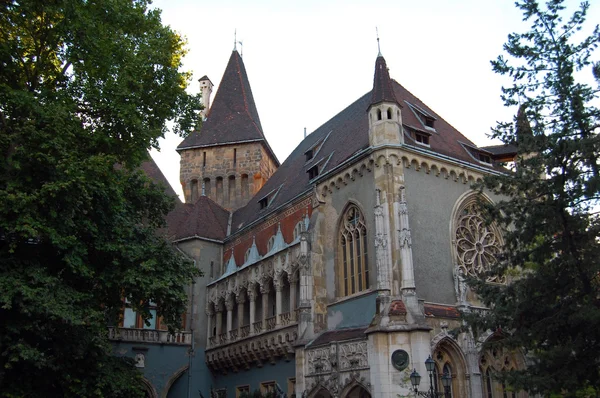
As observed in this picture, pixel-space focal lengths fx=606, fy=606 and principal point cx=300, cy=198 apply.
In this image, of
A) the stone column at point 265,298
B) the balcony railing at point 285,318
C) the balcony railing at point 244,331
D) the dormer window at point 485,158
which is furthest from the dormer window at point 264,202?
the dormer window at point 485,158

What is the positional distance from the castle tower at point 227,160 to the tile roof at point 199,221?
67.5 inches

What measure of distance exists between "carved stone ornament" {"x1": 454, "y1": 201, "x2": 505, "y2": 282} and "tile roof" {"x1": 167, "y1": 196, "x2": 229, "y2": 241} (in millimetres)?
13891

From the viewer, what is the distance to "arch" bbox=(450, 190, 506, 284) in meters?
21.3

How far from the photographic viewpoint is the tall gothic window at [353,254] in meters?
20.8

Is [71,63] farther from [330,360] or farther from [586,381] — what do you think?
[586,381]

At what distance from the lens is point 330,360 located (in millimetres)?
19391

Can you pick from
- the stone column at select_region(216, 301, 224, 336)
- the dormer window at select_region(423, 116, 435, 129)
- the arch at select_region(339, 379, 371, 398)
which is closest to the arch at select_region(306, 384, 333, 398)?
the arch at select_region(339, 379, 371, 398)

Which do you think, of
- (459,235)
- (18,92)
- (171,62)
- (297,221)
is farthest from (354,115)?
(18,92)

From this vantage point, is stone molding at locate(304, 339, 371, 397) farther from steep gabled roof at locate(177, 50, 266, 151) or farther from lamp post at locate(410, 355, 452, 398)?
steep gabled roof at locate(177, 50, 266, 151)

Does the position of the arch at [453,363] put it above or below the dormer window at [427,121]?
below

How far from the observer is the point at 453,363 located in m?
18.9

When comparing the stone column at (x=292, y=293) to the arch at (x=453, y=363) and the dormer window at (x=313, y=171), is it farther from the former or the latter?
the arch at (x=453, y=363)

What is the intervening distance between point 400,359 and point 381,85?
9632mm

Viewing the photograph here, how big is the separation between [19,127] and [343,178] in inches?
442
